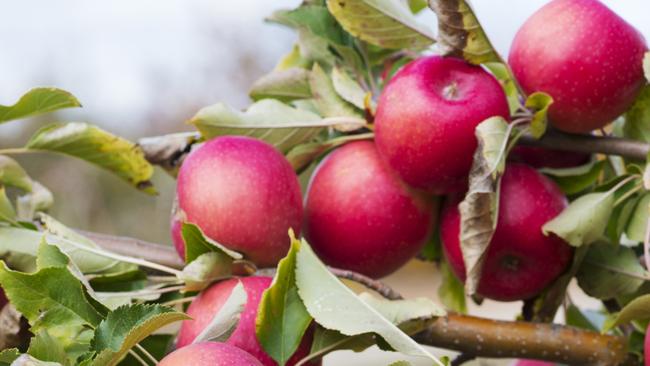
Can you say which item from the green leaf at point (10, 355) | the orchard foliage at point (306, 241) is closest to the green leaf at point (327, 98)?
the orchard foliage at point (306, 241)

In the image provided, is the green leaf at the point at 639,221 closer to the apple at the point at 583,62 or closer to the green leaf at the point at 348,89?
the apple at the point at 583,62

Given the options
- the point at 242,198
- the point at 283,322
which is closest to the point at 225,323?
the point at 283,322

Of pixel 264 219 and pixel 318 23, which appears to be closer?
pixel 264 219

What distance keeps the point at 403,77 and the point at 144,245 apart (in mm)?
232

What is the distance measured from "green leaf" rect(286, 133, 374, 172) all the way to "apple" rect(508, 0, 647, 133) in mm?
143

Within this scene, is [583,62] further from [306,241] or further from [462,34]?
[306,241]

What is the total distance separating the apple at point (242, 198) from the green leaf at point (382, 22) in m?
0.12

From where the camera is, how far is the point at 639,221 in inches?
24.2

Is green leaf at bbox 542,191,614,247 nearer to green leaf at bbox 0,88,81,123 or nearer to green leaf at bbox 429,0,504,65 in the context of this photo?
green leaf at bbox 429,0,504,65

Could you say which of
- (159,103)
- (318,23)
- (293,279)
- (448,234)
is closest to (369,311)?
(293,279)

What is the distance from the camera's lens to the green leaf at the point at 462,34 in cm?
56

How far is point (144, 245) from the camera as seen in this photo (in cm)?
66

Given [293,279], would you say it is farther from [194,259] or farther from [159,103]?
[159,103]

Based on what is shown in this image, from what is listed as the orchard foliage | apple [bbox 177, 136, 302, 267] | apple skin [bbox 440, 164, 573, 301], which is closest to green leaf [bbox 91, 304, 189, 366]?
the orchard foliage
